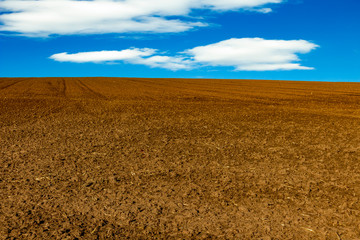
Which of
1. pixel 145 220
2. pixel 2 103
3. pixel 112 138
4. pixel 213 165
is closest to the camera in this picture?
pixel 145 220

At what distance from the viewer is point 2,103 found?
15242mm

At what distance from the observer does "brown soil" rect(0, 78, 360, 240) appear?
13.5ft

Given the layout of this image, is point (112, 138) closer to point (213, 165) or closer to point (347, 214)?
point (213, 165)

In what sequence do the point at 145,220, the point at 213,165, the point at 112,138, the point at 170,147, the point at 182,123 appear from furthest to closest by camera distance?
1. the point at 182,123
2. the point at 112,138
3. the point at 170,147
4. the point at 213,165
5. the point at 145,220

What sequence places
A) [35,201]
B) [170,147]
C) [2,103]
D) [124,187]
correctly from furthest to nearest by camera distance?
[2,103], [170,147], [124,187], [35,201]

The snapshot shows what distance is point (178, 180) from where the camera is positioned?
564 cm

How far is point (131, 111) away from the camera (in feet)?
42.7

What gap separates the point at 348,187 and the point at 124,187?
11.0 feet

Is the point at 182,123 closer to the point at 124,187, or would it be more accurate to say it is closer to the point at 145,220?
the point at 124,187

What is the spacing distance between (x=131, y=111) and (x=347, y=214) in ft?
30.9

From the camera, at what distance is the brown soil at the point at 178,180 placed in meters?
4.12

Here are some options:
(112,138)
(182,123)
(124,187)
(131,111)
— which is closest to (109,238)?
(124,187)

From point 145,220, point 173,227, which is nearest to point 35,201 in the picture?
point 145,220

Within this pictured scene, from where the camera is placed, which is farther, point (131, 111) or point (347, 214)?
point (131, 111)
